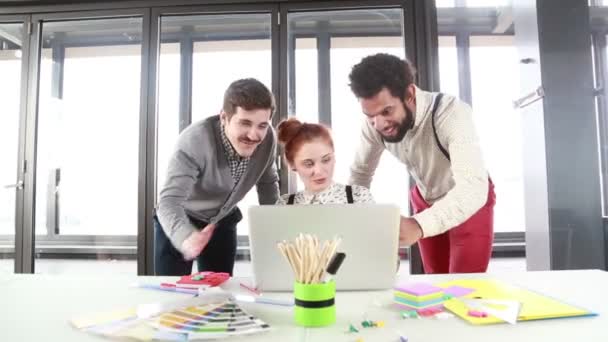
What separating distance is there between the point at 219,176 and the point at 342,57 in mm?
→ 1893

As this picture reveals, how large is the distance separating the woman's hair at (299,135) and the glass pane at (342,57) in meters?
1.16

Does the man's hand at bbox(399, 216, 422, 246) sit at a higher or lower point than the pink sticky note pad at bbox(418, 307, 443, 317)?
higher

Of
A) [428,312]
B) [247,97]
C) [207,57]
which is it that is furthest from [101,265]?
[428,312]

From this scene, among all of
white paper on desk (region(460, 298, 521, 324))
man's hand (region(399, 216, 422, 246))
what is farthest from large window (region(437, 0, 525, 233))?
white paper on desk (region(460, 298, 521, 324))

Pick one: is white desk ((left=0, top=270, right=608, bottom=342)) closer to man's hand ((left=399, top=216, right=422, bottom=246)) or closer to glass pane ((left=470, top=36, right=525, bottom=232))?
man's hand ((left=399, top=216, right=422, bottom=246))

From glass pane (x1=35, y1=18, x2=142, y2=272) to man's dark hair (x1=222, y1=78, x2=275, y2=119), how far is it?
2085 millimetres

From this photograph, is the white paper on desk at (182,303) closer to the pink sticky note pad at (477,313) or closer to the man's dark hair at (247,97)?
the pink sticky note pad at (477,313)

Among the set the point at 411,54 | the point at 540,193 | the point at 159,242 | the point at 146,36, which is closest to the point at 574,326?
the point at 159,242

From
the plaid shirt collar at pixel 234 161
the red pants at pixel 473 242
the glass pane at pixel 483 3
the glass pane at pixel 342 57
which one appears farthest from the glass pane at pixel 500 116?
the plaid shirt collar at pixel 234 161

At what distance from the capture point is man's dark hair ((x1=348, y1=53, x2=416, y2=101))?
1.30 meters

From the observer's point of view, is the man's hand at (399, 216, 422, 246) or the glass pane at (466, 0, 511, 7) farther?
the glass pane at (466, 0, 511, 7)

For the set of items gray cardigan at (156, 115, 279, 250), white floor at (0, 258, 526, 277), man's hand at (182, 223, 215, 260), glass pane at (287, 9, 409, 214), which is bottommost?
white floor at (0, 258, 526, 277)

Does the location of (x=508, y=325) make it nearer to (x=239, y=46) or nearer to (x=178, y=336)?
(x=178, y=336)

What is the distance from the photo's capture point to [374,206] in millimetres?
895
